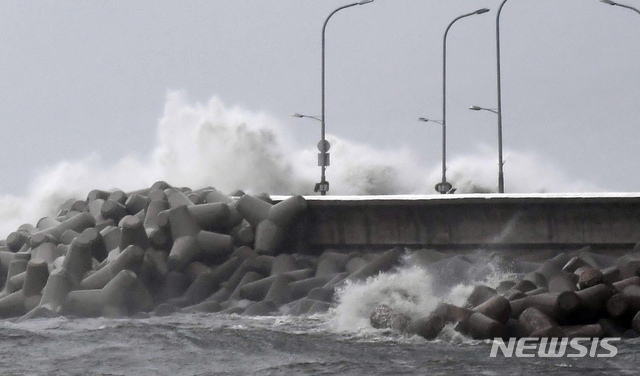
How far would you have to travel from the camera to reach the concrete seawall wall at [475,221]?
1838cm

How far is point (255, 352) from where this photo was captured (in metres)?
12.7

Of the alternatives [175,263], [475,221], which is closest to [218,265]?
[175,263]

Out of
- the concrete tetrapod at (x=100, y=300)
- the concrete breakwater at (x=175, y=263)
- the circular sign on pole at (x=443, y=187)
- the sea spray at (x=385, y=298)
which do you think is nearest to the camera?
the sea spray at (x=385, y=298)

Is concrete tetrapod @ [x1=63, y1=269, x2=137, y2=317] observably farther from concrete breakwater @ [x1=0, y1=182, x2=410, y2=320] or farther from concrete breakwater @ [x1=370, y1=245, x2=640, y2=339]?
concrete breakwater @ [x1=370, y1=245, x2=640, y2=339]

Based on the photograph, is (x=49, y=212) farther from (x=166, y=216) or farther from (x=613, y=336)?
(x=613, y=336)

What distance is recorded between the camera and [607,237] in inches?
723

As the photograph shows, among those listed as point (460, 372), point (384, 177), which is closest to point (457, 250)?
point (460, 372)

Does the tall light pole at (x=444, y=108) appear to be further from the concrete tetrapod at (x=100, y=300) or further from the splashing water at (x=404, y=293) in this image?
the concrete tetrapod at (x=100, y=300)

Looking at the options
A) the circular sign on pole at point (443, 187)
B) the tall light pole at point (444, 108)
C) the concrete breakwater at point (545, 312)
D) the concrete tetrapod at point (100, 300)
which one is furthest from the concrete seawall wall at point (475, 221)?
the circular sign on pole at point (443, 187)

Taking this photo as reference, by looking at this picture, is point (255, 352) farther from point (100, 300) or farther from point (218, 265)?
point (218, 265)

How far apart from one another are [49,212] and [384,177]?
81.1ft

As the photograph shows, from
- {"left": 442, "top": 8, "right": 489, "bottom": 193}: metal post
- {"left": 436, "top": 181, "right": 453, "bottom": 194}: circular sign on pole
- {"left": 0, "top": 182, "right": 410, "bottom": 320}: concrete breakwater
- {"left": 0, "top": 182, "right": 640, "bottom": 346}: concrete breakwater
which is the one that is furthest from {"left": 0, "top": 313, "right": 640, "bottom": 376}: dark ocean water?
{"left": 436, "top": 181, "right": 453, "bottom": 194}: circular sign on pole

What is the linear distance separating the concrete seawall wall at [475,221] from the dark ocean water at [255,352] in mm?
3986

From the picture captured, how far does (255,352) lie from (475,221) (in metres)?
6.86
